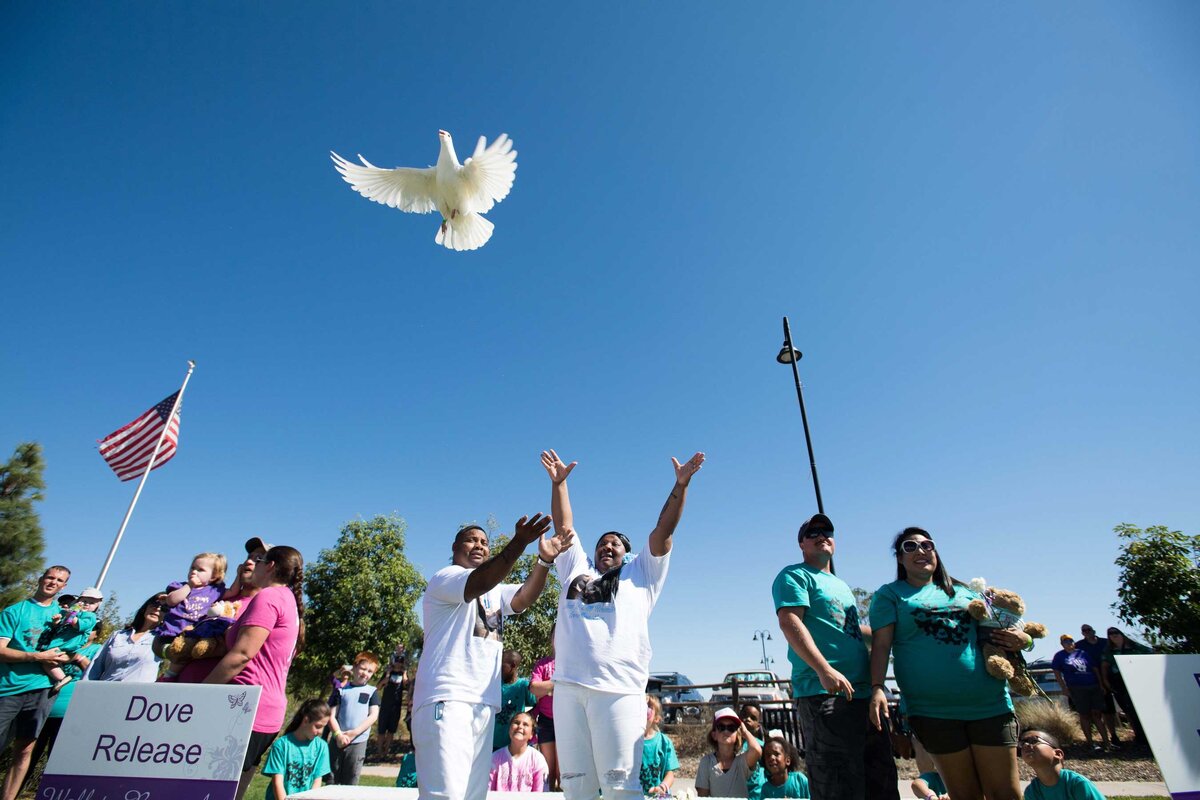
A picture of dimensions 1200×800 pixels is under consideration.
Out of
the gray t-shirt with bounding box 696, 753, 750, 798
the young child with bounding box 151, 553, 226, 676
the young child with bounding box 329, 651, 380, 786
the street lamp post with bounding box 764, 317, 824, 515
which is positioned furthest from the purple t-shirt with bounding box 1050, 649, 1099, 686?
the young child with bounding box 151, 553, 226, 676

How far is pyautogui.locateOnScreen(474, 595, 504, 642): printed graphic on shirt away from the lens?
277 centimetres

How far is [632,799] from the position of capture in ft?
8.55

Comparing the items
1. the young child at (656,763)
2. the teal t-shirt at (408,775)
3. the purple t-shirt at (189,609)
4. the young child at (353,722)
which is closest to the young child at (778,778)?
the young child at (656,763)

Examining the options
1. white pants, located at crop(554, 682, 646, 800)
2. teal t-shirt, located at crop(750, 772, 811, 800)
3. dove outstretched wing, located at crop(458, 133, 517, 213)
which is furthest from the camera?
dove outstretched wing, located at crop(458, 133, 517, 213)

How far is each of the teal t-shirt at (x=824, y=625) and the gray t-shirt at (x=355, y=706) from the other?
5.89 m

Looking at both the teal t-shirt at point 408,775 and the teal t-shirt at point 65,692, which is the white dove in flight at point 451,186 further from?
the teal t-shirt at point 408,775

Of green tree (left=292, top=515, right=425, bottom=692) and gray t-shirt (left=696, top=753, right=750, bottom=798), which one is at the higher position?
green tree (left=292, top=515, right=425, bottom=692)

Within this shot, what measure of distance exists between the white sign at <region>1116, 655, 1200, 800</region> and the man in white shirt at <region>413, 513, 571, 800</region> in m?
3.17

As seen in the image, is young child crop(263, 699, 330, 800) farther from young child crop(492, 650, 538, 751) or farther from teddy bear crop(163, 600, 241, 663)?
teddy bear crop(163, 600, 241, 663)

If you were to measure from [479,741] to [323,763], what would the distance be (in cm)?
428

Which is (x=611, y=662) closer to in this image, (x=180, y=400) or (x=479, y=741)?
(x=479, y=741)

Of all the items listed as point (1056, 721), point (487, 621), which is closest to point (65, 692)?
point (487, 621)

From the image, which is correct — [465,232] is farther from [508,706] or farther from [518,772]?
[518,772]

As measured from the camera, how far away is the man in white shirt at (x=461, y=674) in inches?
94.7
